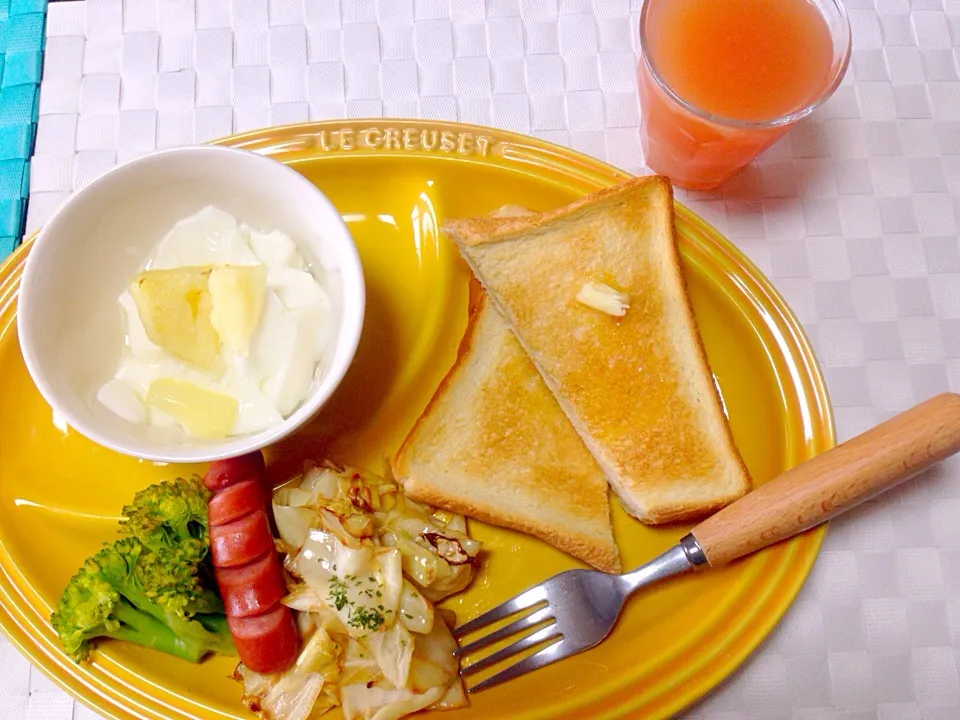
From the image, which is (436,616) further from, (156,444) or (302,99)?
(302,99)

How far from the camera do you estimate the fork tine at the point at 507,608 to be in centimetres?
158

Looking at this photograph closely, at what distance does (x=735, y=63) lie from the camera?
165 cm

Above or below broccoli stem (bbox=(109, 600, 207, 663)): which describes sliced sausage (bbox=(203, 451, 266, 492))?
above

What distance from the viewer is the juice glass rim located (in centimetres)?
157

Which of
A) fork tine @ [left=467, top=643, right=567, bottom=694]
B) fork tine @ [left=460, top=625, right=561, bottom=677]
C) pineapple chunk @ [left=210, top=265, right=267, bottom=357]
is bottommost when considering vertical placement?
fork tine @ [left=467, top=643, right=567, bottom=694]

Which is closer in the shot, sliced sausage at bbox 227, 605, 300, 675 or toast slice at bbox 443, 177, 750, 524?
sliced sausage at bbox 227, 605, 300, 675

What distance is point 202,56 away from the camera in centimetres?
191

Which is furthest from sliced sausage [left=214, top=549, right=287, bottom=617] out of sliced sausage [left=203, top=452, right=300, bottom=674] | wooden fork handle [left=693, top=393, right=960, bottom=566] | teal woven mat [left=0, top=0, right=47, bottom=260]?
teal woven mat [left=0, top=0, right=47, bottom=260]

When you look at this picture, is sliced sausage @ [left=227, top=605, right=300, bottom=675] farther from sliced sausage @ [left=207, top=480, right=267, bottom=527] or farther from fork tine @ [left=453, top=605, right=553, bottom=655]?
fork tine @ [left=453, top=605, right=553, bottom=655]

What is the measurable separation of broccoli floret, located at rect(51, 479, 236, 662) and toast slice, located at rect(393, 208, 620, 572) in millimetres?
427

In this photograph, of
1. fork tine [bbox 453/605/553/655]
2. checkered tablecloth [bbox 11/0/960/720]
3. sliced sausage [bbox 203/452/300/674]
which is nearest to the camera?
sliced sausage [bbox 203/452/300/674]

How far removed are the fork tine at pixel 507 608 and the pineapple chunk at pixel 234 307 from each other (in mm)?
716

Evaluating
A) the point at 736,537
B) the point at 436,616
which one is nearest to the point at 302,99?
the point at 436,616

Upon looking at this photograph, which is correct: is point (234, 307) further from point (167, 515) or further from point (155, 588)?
point (155, 588)
